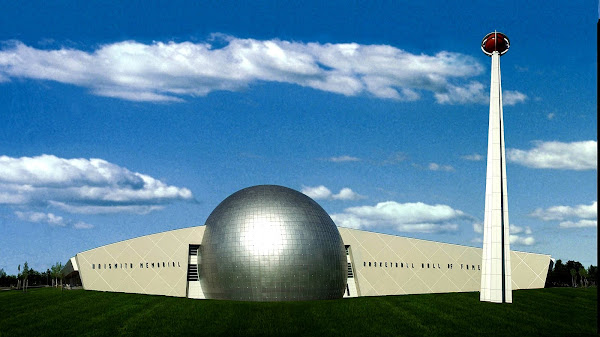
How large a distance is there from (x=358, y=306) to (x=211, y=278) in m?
12.8

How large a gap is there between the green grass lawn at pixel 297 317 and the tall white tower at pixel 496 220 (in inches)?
54.2

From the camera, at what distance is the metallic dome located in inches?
1633

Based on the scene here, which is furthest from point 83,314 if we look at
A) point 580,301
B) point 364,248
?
point 580,301

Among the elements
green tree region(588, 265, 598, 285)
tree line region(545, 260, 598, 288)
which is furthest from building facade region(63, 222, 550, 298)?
green tree region(588, 265, 598, 285)

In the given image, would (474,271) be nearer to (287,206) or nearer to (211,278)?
(287,206)

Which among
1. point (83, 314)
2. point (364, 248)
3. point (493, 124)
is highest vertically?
point (493, 124)

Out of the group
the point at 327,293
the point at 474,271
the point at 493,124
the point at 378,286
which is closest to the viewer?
the point at 493,124

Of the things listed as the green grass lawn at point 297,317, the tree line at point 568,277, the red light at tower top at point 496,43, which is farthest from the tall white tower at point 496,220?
the tree line at point 568,277

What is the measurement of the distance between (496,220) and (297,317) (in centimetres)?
1609

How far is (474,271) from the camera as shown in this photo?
58656 mm

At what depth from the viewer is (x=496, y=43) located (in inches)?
1631

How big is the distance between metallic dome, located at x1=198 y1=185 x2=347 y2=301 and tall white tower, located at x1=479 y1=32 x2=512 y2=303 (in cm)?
1153

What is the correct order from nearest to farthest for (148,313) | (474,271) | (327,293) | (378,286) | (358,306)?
(148,313)
(358,306)
(327,293)
(378,286)
(474,271)

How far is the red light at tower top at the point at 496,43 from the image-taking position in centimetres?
4153
